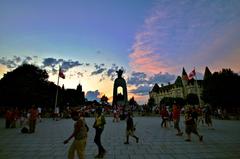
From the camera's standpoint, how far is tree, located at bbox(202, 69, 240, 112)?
50650 mm

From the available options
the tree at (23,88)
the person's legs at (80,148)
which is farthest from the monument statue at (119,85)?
the person's legs at (80,148)

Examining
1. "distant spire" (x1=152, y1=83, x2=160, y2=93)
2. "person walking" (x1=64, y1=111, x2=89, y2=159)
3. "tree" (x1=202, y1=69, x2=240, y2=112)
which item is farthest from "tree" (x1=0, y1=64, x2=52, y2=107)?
"distant spire" (x1=152, y1=83, x2=160, y2=93)

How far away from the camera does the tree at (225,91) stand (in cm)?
5065

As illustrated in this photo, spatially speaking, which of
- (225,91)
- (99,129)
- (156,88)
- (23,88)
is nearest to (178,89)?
(156,88)

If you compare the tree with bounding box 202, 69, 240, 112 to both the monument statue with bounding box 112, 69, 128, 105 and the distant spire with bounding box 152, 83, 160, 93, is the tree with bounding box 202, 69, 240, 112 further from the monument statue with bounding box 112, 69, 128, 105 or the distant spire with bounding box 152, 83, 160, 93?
the distant spire with bounding box 152, 83, 160, 93

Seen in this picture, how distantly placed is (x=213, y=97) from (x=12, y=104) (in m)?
46.3

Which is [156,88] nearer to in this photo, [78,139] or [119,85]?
[119,85]

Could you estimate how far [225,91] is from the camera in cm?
5097

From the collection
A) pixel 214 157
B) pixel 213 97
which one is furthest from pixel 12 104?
pixel 214 157

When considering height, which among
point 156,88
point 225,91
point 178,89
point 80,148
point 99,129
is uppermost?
point 156,88

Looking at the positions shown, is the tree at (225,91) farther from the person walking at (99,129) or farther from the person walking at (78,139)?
the person walking at (78,139)

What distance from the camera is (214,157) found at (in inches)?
336

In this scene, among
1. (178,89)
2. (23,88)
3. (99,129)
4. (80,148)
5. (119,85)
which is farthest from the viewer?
(178,89)

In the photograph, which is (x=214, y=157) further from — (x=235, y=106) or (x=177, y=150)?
(x=235, y=106)
